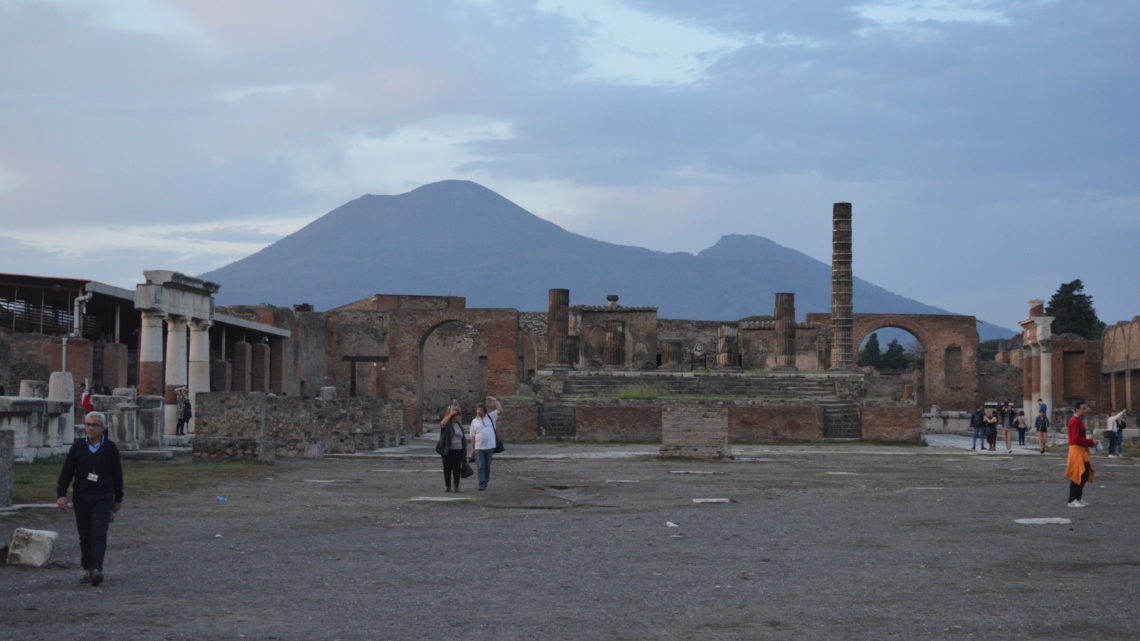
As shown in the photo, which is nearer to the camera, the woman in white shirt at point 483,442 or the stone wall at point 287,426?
the woman in white shirt at point 483,442

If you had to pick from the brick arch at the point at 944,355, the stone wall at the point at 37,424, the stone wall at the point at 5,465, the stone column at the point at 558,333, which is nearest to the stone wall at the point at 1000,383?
the brick arch at the point at 944,355

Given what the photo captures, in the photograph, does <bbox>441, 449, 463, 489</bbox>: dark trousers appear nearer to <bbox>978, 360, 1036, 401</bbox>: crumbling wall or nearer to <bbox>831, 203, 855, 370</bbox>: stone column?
<bbox>831, 203, 855, 370</bbox>: stone column

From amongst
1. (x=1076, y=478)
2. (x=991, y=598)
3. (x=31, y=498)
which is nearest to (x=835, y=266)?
(x=1076, y=478)

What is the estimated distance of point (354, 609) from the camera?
7.86 meters

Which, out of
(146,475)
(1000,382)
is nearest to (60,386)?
(146,475)

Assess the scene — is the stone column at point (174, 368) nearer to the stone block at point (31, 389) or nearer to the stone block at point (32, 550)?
the stone block at point (31, 389)

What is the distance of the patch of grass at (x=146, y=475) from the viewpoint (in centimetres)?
1486

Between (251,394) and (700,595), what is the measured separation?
592 inches

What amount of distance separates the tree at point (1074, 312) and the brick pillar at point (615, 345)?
107ft

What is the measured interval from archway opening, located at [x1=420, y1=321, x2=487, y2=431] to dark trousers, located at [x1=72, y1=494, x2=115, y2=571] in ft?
164

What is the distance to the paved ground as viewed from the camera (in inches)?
291

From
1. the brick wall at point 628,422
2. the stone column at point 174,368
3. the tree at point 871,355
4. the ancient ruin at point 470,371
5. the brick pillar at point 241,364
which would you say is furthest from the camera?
the tree at point 871,355

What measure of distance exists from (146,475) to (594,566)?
10.1 meters

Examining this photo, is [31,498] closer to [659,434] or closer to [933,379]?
[659,434]
